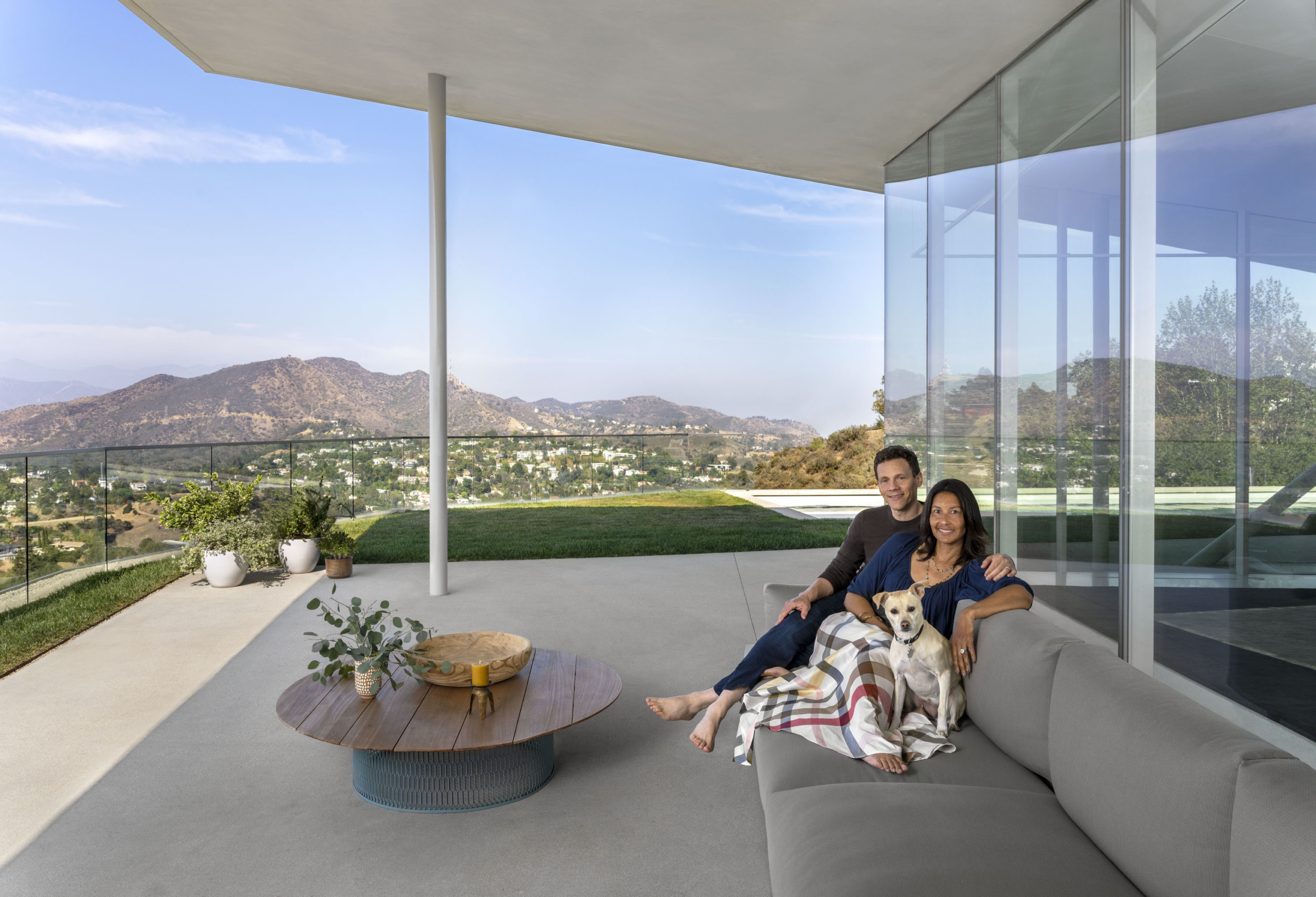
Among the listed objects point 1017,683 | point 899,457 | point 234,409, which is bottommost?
point 1017,683

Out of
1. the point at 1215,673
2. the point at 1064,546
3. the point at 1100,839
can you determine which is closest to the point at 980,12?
the point at 1064,546

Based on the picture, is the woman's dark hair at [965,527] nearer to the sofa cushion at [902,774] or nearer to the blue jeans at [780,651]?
the blue jeans at [780,651]

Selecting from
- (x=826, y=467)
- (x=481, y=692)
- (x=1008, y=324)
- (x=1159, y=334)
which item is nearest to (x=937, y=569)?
(x=1159, y=334)

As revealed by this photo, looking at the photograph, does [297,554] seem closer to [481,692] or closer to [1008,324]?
[481,692]

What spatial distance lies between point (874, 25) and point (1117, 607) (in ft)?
9.62

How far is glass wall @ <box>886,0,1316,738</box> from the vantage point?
7.82 feet

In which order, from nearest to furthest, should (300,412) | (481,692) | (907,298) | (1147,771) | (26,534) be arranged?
(1147,771) → (481,692) → (26,534) → (907,298) → (300,412)

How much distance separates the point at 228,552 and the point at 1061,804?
561 cm

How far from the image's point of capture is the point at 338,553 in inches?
241

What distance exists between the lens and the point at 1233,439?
259 centimetres

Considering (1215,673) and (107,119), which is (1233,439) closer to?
(1215,673)

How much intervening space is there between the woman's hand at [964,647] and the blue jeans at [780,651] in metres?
0.49

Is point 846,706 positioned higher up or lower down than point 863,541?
lower down

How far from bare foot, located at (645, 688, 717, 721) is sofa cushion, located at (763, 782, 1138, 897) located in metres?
0.98
